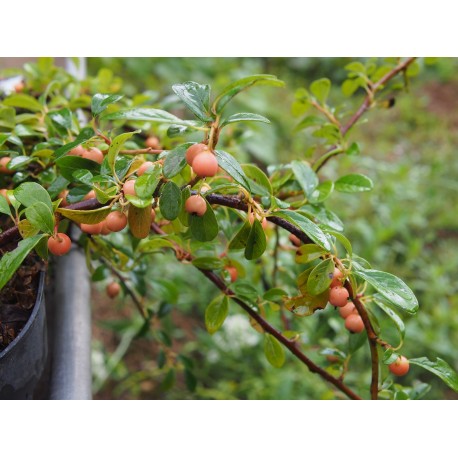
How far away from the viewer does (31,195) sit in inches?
23.0

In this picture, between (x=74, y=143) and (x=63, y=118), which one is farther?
(x=63, y=118)

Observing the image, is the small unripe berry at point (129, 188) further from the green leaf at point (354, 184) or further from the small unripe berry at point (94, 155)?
the green leaf at point (354, 184)

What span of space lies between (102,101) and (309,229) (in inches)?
10.0

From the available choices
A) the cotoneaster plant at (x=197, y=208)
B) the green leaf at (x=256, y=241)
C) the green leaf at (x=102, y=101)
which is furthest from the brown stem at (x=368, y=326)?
the green leaf at (x=102, y=101)

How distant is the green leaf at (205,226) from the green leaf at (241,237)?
0.03 metres

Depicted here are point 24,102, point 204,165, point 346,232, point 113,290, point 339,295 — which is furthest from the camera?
point 346,232

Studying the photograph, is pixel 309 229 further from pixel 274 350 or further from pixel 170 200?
pixel 274 350

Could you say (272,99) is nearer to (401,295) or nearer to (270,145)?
(270,145)

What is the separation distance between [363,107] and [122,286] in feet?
1.60

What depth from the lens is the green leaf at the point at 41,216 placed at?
22.1 inches

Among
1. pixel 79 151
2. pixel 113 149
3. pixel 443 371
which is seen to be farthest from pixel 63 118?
pixel 443 371

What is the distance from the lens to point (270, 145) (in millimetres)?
2941

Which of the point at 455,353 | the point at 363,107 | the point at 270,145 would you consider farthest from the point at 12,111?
the point at 270,145
